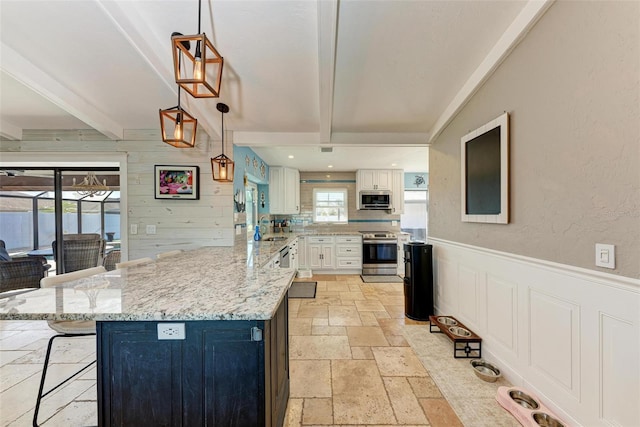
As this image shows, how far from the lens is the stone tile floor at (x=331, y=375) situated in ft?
5.23

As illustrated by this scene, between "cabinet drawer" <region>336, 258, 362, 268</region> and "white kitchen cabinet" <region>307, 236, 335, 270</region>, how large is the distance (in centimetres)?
13

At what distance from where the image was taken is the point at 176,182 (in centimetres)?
314

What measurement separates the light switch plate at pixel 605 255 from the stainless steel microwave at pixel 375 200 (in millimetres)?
4319

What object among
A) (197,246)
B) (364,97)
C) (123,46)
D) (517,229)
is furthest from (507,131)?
(197,246)

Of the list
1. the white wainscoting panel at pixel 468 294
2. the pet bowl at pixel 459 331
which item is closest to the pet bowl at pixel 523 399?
the pet bowl at pixel 459 331

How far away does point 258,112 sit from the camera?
2848 millimetres

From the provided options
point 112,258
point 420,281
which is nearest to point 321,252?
point 420,281

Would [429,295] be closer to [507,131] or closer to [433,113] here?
[507,131]

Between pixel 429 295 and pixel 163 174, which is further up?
pixel 163 174

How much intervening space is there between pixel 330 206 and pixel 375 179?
4.14ft

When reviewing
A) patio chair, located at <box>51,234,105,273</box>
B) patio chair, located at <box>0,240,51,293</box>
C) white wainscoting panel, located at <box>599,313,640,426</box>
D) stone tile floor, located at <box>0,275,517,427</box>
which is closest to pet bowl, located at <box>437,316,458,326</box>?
stone tile floor, located at <box>0,275,517,427</box>

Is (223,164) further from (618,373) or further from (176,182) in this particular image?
(618,373)

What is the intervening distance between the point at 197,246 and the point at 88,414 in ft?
5.93

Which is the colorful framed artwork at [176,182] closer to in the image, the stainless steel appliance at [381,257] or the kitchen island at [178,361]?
the kitchen island at [178,361]
